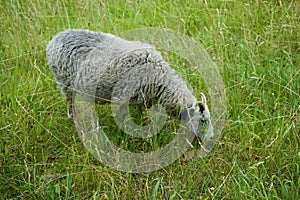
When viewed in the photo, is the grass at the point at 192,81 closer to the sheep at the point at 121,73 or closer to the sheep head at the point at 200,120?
the sheep head at the point at 200,120

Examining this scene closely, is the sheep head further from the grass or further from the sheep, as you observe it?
the grass

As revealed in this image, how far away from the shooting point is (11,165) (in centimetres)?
319

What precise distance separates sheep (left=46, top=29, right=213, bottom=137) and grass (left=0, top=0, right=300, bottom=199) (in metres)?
0.26

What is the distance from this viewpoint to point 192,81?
426 centimetres

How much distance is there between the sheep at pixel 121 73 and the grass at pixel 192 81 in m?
0.26

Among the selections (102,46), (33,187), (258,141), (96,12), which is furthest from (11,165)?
(96,12)

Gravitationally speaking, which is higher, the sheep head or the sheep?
the sheep

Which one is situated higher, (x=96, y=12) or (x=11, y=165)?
(x=96, y=12)

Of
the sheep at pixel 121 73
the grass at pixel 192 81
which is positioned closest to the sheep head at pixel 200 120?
the sheep at pixel 121 73

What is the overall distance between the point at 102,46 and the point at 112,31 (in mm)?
1004

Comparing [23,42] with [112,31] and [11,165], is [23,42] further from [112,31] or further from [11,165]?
[11,165]

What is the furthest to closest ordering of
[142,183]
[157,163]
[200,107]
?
[200,107] → [157,163] → [142,183]

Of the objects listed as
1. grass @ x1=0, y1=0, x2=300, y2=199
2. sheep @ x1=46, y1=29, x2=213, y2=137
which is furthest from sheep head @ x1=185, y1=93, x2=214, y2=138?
grass @ x1=0, y1=0, x2=300, y2=199

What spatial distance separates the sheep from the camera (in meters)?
3.75
